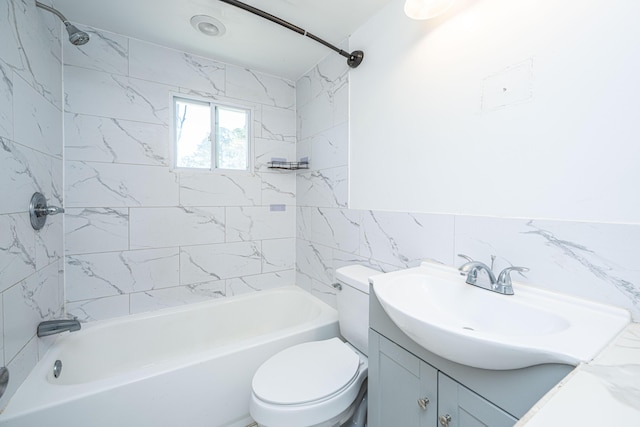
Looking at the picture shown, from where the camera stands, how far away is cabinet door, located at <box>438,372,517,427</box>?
0.65 metres

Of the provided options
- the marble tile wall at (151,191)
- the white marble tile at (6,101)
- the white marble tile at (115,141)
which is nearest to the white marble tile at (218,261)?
the marble tile wall at (151,191)

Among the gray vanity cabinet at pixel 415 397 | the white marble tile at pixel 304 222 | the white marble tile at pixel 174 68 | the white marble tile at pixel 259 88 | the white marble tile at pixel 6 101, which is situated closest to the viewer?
the gray vanity cabinet at pixel 415 397

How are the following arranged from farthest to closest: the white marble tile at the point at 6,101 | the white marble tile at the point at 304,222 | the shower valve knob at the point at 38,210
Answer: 1. the white marble tile at the point at 304,222
2. the shower valve knob at the point at 38,210
3. the white marble tile at the point at 6,101

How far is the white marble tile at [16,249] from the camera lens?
3.39 feet

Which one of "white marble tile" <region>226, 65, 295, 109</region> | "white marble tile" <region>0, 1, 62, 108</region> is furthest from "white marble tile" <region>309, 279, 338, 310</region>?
"white marble tile" <region>0, 1, 62, 108</region>

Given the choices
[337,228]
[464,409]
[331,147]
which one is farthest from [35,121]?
[464,409]

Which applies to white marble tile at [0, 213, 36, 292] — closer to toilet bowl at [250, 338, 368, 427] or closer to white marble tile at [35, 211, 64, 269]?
white marble tile at [35, 211, 64, 269]

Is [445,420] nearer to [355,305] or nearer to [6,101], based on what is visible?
[355,305]

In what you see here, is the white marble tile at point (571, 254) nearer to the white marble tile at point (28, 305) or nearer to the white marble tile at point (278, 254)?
the white marble tile at point (278, 254)

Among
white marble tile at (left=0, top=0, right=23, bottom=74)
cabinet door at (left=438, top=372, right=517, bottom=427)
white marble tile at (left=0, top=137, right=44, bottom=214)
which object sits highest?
white marble tile at (left=0, top=0, right=23, bottom=74)

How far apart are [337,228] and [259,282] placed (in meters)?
0.95

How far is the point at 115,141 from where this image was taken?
177 centimetres

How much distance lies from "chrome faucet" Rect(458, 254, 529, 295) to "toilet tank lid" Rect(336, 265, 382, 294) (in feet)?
1.65

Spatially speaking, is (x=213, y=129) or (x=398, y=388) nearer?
(x=398, y=388)
